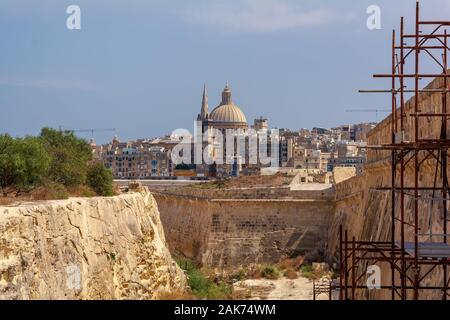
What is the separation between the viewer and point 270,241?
102 ft

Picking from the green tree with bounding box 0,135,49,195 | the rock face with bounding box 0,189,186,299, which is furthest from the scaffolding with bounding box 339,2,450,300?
the green tree with bounding box 0,135,49,195

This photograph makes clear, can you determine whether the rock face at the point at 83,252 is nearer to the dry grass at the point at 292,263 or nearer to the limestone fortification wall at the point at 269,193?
the dry grass at the point at 292,263

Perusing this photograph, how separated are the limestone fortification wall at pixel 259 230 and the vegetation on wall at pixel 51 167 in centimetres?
709

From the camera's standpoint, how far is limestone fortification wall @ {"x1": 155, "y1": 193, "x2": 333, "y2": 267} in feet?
101

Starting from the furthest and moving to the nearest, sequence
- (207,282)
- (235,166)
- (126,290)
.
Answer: (235,166), (207,282), (126,290)

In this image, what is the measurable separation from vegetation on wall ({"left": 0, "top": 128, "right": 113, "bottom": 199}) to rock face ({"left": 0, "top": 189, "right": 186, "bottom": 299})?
128 centimetres

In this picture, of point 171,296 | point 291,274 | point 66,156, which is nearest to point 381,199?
point 171,296

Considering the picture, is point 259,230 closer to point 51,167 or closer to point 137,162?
point 51,167

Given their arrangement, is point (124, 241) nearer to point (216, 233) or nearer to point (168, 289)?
point (168, 289)

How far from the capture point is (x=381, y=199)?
1980 centimetres

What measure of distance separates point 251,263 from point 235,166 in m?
55.4

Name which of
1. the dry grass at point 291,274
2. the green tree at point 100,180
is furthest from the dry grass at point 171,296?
the dry grass at point 291,274
